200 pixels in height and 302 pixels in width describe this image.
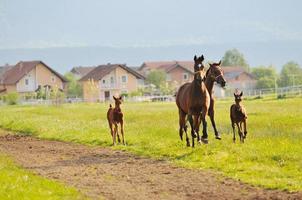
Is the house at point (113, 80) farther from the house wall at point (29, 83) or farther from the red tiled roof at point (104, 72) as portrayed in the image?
the house wall at point (29, 83)

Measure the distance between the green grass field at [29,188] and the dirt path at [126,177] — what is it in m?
0.47

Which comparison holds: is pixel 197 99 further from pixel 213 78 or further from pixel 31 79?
pixel 31 79

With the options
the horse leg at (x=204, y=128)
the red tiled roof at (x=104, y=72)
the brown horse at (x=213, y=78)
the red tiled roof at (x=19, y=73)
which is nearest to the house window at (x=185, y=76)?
the red tiled roof at (x=104, y=72)

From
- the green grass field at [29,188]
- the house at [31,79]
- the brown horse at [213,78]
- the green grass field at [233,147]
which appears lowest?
the green grass field at [29,188]

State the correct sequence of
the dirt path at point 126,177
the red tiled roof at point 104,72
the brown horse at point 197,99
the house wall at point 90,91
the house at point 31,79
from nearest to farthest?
the dirt path at point 126,177 < the brown horse at point 197,99 < the house wall at point 90,91 < the red tiled roof at point 104,72 < the house at point 31,79

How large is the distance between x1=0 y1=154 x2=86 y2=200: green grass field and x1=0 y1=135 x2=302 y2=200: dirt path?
47cm

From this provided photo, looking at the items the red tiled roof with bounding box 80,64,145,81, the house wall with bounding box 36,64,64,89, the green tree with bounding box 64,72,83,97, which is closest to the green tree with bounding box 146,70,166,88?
the green tree with bounding box 64,72,83,97

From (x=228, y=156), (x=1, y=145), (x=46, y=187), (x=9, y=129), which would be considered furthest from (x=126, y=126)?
(x=46, y=187)

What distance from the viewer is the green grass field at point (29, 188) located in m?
17.6

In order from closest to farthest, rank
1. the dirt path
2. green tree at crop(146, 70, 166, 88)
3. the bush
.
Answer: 1. the dirt path
2. the bush
3. green tree at crop(146, 70, 166, 88)

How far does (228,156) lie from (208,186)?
14.2ft

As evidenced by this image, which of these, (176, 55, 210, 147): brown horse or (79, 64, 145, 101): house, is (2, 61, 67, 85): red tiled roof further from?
(176, 55, 210, 147): brown horse

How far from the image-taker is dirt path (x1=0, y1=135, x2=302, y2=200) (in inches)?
690


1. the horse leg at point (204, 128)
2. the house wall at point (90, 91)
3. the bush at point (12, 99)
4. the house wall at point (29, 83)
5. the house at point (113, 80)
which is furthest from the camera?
the house wall at point (29, 83)
